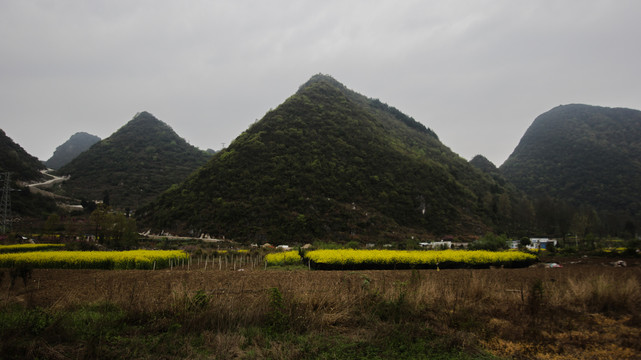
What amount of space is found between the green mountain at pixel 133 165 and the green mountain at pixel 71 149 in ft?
189

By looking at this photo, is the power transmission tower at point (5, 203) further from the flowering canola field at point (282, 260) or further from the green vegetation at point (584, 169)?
the green vegetation at point (584, 169)

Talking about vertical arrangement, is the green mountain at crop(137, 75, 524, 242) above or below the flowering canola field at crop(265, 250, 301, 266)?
above

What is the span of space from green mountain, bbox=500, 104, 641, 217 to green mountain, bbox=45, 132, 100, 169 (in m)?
193

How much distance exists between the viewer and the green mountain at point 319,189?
147 feet

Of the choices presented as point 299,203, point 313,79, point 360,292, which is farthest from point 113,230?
point 313,79

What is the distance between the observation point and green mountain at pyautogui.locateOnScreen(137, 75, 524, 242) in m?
44.8

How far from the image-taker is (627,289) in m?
8.20

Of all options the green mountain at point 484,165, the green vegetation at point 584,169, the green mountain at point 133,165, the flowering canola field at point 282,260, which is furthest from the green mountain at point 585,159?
the green mountain at point 133,165

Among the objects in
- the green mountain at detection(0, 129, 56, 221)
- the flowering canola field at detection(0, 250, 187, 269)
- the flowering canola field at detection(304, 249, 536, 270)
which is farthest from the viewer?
the green mountain at detection(0, 129, 56, 221)

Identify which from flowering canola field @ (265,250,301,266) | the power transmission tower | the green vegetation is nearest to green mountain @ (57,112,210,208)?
the power transmission tower

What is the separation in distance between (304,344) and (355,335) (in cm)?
104

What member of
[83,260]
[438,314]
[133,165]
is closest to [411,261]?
[438,314]

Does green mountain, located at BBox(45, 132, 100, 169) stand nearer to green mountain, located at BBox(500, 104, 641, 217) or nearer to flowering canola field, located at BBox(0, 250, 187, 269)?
flowering canola field, located at BBox(0, 250, 187, 269)

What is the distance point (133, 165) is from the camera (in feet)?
285
